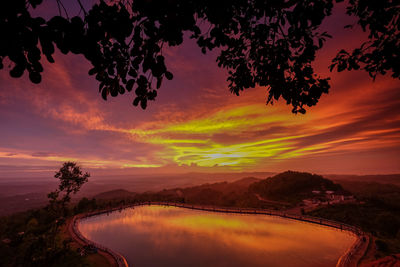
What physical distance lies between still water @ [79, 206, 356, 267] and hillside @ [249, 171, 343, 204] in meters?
23.2

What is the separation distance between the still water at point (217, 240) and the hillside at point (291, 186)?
23.2 metres

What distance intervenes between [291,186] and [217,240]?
38.2m

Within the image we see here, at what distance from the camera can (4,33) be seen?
1.21 metres

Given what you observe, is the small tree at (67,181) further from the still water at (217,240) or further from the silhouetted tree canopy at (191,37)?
the silhouetted tree canopy at (191,37)

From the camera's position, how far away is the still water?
12570 mm

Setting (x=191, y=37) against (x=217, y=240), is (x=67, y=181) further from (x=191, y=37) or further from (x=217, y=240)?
(x=191, y=37)

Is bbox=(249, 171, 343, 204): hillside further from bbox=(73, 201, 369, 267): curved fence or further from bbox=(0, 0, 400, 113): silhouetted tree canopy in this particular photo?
bbox=(0, 0, 400, 113): silhouetted tree canopy

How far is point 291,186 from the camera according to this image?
4616 centimetres

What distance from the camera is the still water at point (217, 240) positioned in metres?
12.6

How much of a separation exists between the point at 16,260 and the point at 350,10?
67.9 ft

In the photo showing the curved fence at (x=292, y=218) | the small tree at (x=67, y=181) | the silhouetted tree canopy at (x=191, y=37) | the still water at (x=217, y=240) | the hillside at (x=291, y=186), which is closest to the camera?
the silhouetted tree canopy at (x=191, y=37)

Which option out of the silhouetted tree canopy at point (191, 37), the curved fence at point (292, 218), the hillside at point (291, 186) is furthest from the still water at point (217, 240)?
the hillside at point (291, 186)

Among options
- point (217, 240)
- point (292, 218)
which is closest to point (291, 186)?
point (292, 218)

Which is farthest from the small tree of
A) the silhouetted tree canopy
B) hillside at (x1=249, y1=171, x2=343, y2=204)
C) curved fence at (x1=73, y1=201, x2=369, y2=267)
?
hillside at (x1=249, y1=171, x2=343, y2=204)
